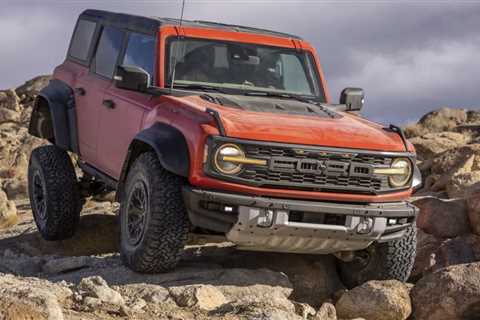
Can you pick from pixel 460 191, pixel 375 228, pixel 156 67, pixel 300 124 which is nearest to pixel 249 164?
pixel 300 124

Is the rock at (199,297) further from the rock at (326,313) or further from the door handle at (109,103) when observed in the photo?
the door handle at (109,103)

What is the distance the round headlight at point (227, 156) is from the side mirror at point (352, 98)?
1.93m

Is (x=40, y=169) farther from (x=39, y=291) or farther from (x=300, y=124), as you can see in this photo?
(x=39, y=291)

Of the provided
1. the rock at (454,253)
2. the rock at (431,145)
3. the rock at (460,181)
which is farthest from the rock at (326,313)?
the rock at (431,145)

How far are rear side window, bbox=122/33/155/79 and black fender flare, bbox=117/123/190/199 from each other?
2.65 feet

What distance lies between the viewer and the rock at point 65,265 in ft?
27.9

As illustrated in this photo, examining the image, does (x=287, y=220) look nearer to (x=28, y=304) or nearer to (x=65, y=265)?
(x=65, y=265)

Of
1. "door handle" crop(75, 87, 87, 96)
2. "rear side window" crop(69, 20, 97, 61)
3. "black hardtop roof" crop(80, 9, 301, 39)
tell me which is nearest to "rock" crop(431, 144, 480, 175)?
"black hardtop roof" crop(80, 9, 301, 39)

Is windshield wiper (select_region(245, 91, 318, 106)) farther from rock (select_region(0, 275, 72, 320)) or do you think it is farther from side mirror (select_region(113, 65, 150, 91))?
rock (select_region(0, 275, 72, 320))

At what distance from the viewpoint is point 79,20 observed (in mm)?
10945

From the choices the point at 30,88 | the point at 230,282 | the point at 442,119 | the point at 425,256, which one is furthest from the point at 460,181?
the point at 30,88

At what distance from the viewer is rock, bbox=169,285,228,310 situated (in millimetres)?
6922

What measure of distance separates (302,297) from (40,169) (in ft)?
11.1

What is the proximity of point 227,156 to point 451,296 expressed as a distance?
2044 mm
